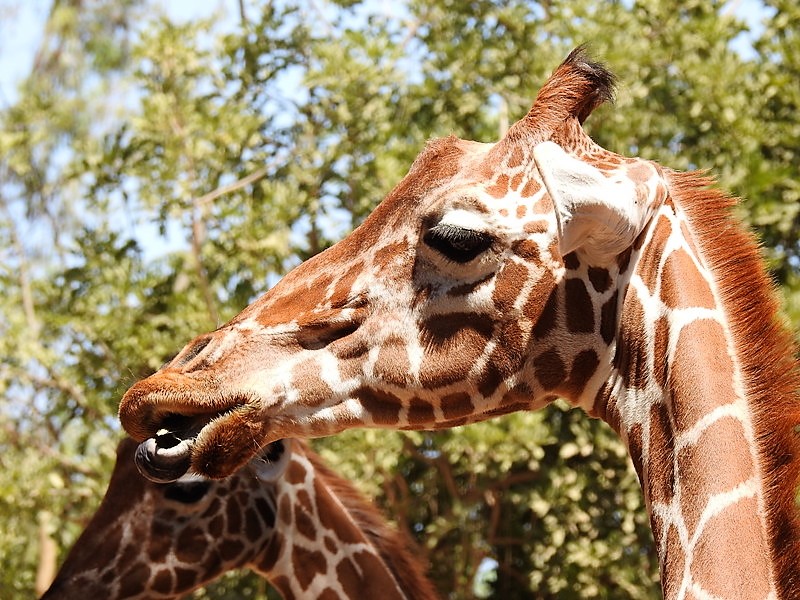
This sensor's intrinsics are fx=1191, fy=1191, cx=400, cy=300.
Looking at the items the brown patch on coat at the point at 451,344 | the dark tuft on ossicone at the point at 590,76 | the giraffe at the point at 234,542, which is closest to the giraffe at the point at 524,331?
the brown patch on coat at the point at 451,344

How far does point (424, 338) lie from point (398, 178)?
409 cm

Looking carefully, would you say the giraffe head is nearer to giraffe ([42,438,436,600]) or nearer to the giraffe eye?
the giraffe eye

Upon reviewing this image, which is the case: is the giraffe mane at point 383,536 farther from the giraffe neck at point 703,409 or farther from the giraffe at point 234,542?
the giraffe neck at point 703,409

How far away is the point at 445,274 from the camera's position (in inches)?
117

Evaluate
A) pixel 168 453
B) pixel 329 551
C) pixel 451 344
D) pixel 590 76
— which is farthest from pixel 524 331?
pixel 329 551

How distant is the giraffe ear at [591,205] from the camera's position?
8.85ft

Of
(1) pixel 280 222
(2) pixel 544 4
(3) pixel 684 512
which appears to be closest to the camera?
(3) pixel 684 512

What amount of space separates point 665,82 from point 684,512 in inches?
205

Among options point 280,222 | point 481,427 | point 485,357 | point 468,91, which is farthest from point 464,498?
point 485,357

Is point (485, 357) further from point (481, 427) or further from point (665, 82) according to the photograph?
point (665, 82)

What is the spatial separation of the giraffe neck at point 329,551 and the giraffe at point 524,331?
2019 millimetres

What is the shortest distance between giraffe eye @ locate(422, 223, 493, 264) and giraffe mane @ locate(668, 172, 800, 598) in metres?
0.56

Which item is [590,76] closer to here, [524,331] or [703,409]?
[524,331]

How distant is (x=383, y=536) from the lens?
5.13 meters
